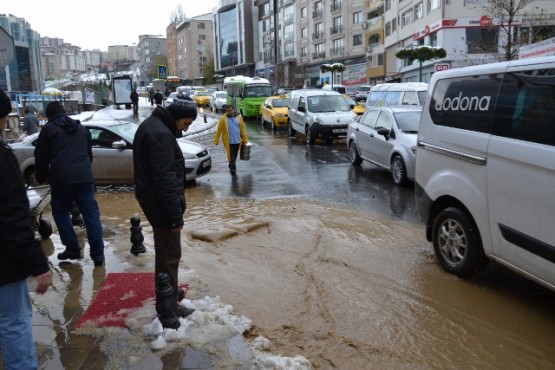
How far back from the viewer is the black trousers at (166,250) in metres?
3.89

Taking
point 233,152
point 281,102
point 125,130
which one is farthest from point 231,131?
point 281,102

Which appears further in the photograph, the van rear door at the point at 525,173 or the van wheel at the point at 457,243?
the van wheel at the point at 457,243

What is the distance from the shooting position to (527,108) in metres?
4.10

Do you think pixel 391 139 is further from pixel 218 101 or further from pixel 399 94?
pixel 218 101

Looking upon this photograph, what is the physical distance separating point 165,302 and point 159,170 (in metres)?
0.99

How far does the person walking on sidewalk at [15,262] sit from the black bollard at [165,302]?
3.61 ft

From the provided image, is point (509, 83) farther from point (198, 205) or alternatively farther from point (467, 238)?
point (198, 205)

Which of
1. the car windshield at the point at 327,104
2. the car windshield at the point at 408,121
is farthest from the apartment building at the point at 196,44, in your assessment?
the car windshield at the point at 408,121

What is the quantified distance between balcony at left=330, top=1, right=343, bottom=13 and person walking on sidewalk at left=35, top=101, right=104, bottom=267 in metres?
63.2

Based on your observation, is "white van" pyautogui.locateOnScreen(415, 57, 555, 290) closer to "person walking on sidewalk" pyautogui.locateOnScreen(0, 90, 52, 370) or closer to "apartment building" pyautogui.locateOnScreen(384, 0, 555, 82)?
"person walking on sidewalk" pyautogui.locateOnScreen(0, 90, 52, 370)

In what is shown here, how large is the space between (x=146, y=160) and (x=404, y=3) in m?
48.3

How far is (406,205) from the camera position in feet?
28.6

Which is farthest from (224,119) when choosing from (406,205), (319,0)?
(319,0)

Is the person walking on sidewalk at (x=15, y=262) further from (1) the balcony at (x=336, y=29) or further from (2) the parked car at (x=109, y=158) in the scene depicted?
(1) the balcony at (x=336, y=29)
